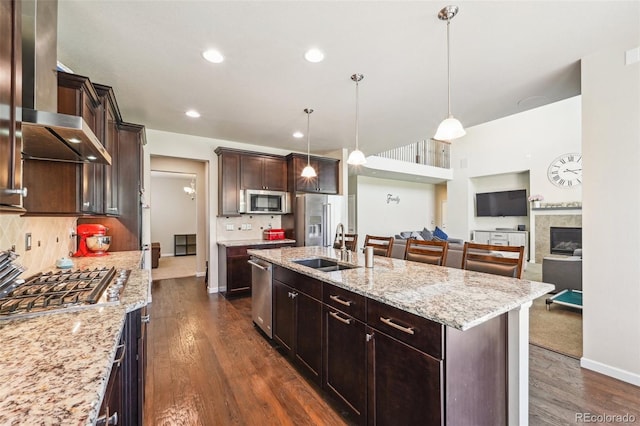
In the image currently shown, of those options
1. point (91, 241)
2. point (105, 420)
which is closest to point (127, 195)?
point (91, 241)

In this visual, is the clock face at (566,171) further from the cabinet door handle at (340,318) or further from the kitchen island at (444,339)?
the cabinet door handle at (340,318)

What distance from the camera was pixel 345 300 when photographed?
1727 mm

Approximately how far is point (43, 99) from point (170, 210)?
842cm

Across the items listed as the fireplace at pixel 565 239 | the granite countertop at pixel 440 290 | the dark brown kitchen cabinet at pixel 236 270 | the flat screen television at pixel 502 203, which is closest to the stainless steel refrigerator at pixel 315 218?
the dark brown kitchen cabinet at pixel 236 270

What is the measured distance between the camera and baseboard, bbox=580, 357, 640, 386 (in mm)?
2107

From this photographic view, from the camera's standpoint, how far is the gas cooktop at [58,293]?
1181 mm

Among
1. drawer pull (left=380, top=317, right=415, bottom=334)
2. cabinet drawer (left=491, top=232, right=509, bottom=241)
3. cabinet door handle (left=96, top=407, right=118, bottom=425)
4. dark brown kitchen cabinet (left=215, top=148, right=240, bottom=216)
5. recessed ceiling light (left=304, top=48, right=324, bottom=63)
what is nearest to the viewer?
cabinet door handle (left=96, top=407, right=118, bottom=425)

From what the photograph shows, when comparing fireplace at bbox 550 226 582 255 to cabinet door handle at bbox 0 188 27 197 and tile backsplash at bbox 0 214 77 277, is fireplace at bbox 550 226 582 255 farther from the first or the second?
tile backsplash at bbox 0 214 77 277

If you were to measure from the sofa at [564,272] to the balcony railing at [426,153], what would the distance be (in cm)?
453

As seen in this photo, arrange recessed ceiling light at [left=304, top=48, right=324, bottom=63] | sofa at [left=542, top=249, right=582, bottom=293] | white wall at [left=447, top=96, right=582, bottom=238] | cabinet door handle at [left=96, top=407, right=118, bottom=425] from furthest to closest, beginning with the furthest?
white wall at [left=447, top=96, right=582, bottom=238], sofa at [left=542, top=249, right=582, bottom=293], recessed ceiling light at [left=304, top=48, right=324, bottom=63], cabinet door handle at [left=96, top=407, right=118, bottom=425]

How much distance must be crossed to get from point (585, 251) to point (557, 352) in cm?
100

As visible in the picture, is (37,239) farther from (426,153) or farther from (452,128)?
(426,153)

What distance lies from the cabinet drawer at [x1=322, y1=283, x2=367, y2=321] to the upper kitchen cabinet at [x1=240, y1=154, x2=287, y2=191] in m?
3.36

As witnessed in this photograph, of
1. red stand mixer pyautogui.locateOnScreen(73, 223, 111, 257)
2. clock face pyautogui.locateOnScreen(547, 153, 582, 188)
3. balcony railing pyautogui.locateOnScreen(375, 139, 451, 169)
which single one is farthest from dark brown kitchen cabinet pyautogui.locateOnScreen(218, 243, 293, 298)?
clock face pyautogui.locateOnScreen(547, 153, 582, 188)
